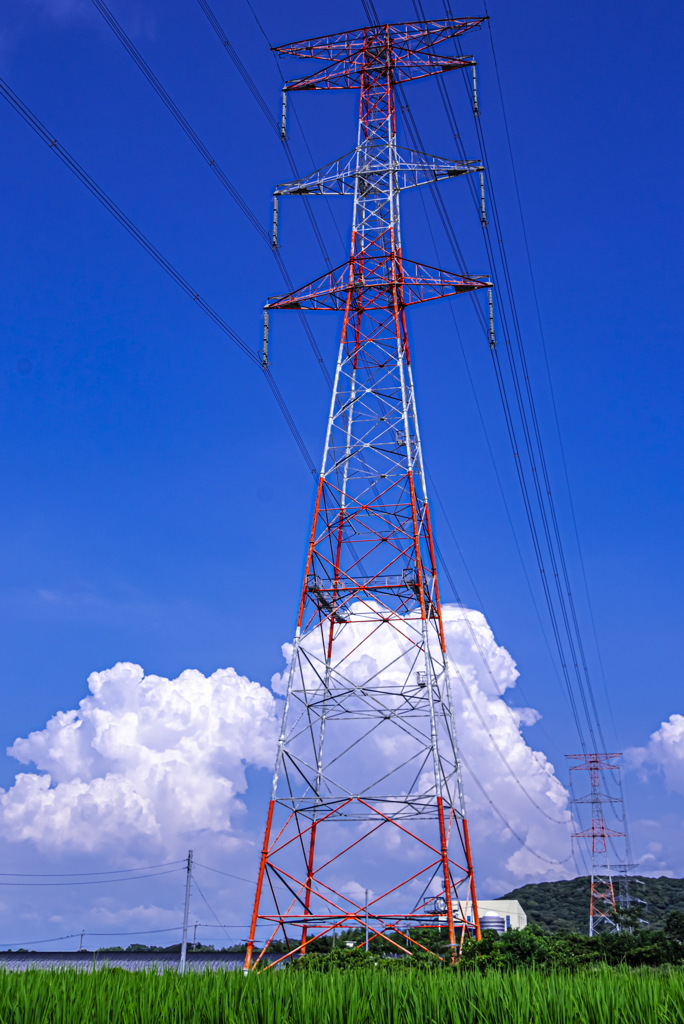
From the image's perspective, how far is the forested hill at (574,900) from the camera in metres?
99.5

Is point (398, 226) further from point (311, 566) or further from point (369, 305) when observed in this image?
point (311, 566)

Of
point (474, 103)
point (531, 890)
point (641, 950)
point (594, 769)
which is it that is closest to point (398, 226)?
point (474, 103)

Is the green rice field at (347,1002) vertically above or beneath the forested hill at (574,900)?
beneath

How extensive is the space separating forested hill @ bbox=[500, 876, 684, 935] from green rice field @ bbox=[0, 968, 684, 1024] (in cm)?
8903

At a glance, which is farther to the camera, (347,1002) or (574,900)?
(574,900)

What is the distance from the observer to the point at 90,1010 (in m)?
12.1

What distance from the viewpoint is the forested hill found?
326ft

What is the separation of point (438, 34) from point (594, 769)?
2602 inches

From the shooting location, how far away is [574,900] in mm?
115000

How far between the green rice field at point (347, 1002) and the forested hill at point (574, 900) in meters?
89.0

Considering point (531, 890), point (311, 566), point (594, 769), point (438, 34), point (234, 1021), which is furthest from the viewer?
point (531, 890)

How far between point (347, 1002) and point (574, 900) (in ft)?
384

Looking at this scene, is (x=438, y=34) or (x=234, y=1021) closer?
(x=234, y=1021)

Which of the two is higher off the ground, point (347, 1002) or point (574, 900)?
point (574, 900)
